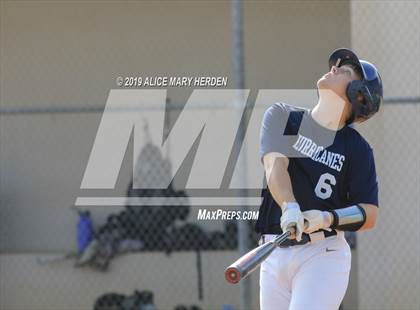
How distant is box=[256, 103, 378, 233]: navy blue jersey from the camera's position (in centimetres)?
350

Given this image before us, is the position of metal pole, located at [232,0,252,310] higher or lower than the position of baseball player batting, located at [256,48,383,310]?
higher

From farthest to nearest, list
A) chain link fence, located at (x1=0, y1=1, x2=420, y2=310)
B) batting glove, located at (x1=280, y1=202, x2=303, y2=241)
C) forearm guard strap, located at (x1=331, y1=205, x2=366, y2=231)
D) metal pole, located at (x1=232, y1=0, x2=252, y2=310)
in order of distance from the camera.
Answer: chain link fence, located at (x1=0, y1=1, x2=420, y2=310) → metal pole, located at (x1=232, y1=0, x2=252, y2=310) → forearm guard strap, located at (x1=331, y1=205, x2=366, y2=231) → batting glove, located at (x1=280, y1=202, x2=303, y2=241)

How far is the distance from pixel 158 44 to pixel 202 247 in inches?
76.1

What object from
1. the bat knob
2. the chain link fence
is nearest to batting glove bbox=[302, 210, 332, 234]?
the bat knob

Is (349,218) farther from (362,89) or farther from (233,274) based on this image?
(233,274)

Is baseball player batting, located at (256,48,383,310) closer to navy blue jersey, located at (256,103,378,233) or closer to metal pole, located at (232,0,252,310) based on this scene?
navy blue jersey, located at (256,103,378,233)

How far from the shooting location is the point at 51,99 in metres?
7.79

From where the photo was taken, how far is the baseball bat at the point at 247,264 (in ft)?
8.89

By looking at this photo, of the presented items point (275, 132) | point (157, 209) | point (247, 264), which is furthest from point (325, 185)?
point (157, 209)

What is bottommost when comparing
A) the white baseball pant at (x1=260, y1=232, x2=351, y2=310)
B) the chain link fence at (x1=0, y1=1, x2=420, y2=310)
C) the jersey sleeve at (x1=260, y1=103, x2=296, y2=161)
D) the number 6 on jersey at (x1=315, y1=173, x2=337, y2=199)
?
the white baseball pant at (x1=260, y1=232, x2=351, y2=310)

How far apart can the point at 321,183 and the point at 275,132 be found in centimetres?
30

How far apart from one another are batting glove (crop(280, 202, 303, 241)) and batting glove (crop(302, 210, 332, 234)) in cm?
6

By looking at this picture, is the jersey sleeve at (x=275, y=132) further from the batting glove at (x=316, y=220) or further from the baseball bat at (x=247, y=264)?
the baseball bat at (x=247, y=264)

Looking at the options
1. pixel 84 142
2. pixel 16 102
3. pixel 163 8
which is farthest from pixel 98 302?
pixel 163 8
